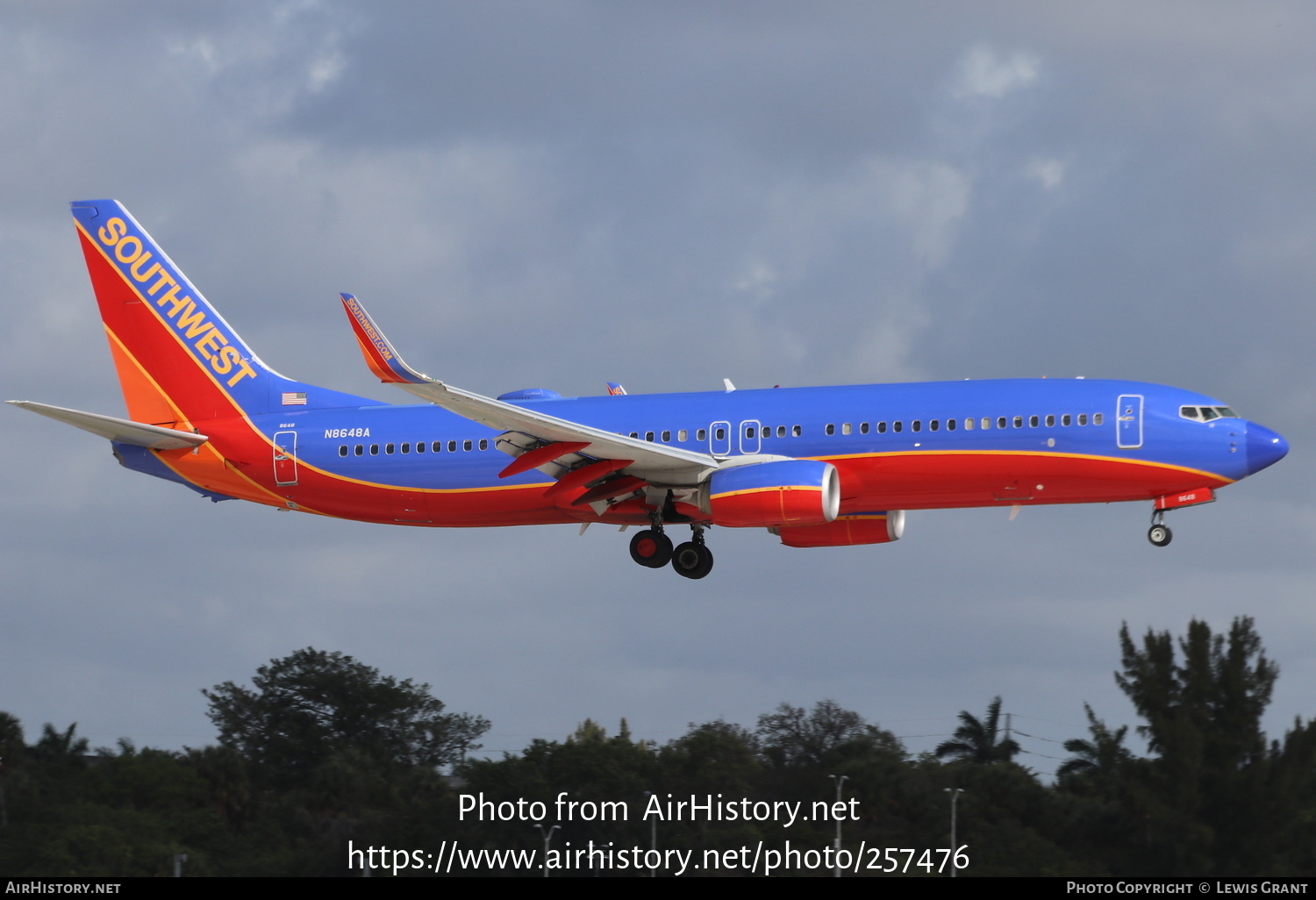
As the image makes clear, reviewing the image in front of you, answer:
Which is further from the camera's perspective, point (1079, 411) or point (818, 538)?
point (818, 538)

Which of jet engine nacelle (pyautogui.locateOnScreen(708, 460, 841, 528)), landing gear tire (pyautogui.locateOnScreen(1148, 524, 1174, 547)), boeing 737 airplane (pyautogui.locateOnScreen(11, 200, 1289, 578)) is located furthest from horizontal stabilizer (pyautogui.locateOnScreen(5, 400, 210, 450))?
landing gear tire (pyautogui.locateOnScreen(1148, 524, 1174, 547))

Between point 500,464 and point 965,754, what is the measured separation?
52.0m

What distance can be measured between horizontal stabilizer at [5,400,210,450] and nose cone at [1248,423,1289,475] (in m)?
31.6

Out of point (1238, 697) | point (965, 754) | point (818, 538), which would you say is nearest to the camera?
point (818, 538)

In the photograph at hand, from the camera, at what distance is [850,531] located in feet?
176

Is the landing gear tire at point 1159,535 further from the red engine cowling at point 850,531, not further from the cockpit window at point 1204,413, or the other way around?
the red engine cowling at point 850,531

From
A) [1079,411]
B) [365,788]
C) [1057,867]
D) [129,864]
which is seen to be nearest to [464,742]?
[365,788]

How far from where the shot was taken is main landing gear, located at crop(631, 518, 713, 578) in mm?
51188

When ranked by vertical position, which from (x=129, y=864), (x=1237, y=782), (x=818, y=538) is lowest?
(x=129, y=864)

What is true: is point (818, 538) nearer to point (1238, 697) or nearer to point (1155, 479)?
A: point (1155, 479)

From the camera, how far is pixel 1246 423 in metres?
46.6

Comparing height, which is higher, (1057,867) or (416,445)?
(416,445)

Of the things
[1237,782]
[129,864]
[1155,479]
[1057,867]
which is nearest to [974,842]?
[1057,867]

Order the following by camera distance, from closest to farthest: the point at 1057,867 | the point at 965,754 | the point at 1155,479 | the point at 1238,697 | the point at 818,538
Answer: the point at 1155,479
the point at 818,538
the point at 1057,867
the point at 1238,697
the point at 965,754
